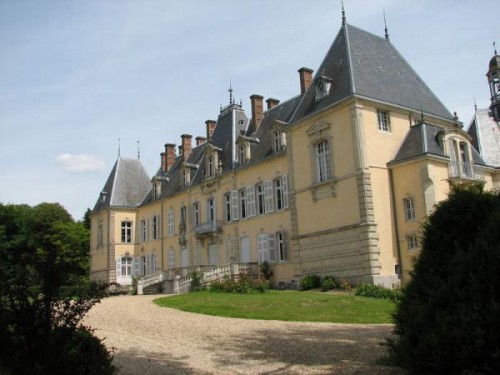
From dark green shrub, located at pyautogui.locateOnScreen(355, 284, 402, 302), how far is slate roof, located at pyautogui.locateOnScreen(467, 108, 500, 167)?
1121 cm

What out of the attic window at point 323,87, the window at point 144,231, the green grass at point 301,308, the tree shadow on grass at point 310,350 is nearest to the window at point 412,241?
the green grass at point 301,308

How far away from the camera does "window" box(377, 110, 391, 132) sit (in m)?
22.1

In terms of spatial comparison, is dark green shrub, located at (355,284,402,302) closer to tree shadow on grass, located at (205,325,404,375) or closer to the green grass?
the green grass

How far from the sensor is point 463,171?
22.2 metres

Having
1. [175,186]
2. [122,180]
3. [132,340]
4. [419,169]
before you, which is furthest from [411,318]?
[122,180]

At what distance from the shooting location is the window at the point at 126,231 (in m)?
40.1

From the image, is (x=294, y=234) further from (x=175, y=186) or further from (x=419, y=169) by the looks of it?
(x=175, y=186)

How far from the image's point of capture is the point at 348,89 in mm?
21734

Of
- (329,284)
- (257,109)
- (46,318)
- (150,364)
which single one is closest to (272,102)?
(257,109)

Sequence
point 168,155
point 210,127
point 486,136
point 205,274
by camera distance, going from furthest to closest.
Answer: point 168,155 → point 210,127 → point 486,136 → point 205,274

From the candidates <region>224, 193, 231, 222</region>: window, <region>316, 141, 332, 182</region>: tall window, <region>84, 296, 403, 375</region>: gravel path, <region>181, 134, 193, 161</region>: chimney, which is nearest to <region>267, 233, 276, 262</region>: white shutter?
<region>224, 193, 231, 222</region>: window

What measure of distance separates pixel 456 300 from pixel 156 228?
34.0m

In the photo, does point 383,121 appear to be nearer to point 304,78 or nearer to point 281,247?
point 304,78

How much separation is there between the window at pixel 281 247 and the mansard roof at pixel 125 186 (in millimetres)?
18029
